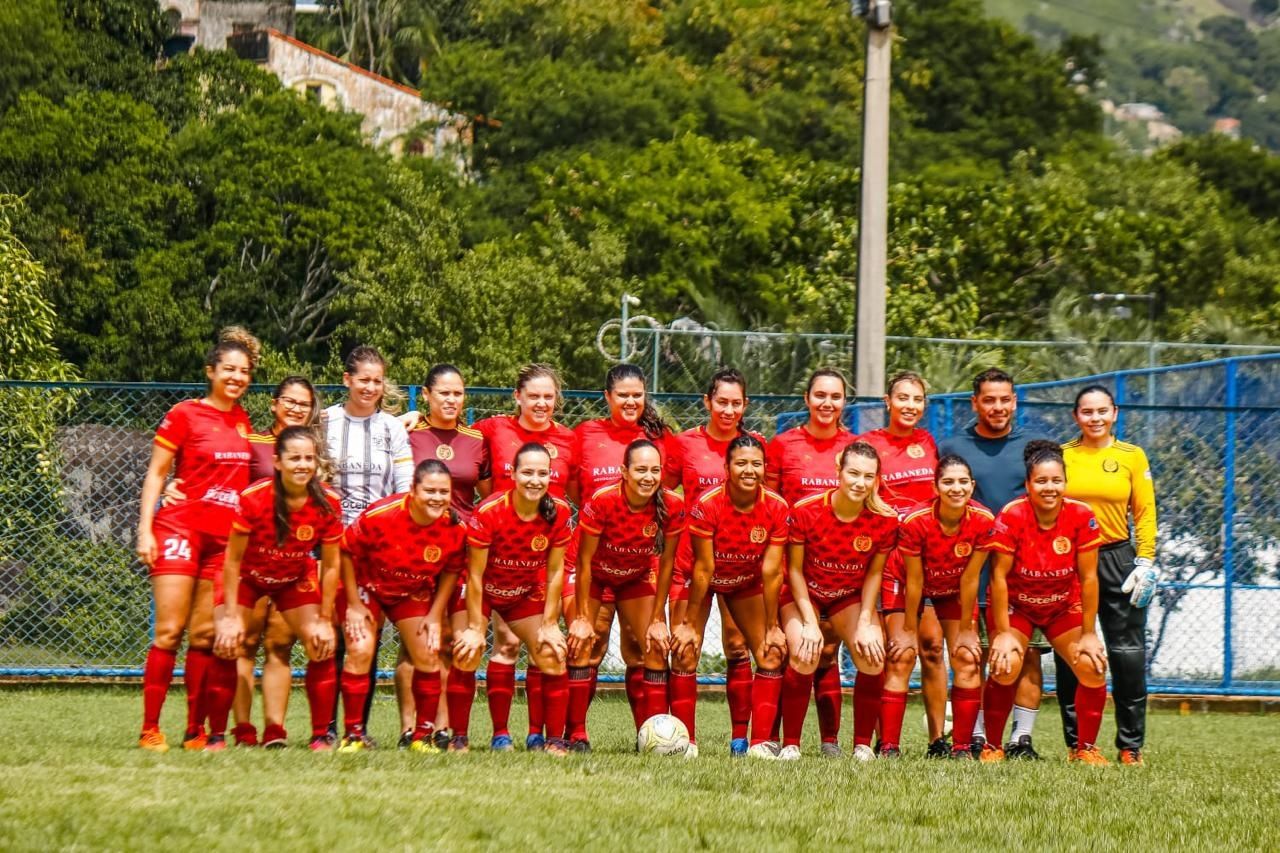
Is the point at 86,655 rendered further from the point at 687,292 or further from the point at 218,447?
the point at 687,292

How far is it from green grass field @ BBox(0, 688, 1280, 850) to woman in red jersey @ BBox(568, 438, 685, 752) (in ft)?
1.83

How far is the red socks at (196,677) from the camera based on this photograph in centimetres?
911

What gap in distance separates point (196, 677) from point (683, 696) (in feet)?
7.99

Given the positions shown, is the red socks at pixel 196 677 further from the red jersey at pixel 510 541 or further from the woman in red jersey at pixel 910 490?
the woman in red jersey at pixel 910 490

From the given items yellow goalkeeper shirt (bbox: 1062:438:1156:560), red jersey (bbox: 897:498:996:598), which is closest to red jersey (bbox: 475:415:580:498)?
red jersey (bbox: 897:498:996:598)

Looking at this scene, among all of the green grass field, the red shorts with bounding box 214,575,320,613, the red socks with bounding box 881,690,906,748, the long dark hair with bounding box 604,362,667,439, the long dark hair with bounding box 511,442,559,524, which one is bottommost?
the green grass field

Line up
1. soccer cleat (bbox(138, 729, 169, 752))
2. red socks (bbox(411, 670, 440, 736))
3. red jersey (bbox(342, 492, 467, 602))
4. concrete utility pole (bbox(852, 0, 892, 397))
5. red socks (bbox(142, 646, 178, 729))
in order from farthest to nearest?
1. concrete utility pole (bbox(852, 0, 892, 397))
2. red socks (bbox(411, 670, 440, 736))
3. red jersey (bbox(342, 492, 467, 602))
4. red socks (bbox(142, 646, 178, 729))
5. soccer cleat (bbox(138, 729, 169, 752))

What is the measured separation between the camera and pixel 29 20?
53.3 m

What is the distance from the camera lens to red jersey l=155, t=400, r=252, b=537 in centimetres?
908

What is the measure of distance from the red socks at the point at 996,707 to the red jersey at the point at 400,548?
8.97 feet

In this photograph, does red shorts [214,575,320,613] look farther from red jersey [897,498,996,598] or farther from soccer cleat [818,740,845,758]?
red jersey [897,498,996,598]

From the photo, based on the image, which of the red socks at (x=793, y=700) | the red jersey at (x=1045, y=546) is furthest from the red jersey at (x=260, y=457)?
the red jersey at (x=1045, y=546)

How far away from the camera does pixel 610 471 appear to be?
984 cm

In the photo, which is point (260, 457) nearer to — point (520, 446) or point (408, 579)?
point (408, 579)
